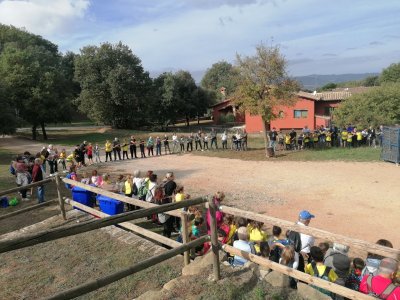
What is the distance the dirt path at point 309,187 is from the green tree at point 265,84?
3884 mm

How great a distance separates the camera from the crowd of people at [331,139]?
2416cm

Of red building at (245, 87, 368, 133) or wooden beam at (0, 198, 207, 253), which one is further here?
red building at (245, 87, 368, 133)

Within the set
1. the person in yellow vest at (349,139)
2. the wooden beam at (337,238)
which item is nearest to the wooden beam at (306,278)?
the wooden beam at (337,238)

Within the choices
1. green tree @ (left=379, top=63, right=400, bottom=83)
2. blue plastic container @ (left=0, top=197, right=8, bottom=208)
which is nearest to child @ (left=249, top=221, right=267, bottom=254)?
blue plastic container @ (left=0, top=197, right=8, bottom=208)

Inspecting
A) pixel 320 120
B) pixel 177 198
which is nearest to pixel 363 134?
pixel 320 120

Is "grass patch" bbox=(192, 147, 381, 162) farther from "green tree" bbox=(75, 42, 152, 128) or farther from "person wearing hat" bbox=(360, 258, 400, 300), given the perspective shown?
"green tree" bbox=(75, 42, 152, 128)

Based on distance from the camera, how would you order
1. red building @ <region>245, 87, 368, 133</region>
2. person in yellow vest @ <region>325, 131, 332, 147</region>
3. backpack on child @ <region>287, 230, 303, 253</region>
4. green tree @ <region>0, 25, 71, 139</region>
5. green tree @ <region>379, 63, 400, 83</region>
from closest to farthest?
backpack on child @ <region>287, 230, 303, 253</region>, person in yellow vest @ <region>325, 131, 332, 147</region>, green tree @ <region>0, 25, 71, 139</region>, red building @ <region>245, 87, 368, 133</region>, green tree @ <region>379, 63, 400, 83</region>

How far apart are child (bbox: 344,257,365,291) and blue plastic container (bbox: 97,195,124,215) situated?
15.7ft

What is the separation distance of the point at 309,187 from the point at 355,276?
961 centimetres

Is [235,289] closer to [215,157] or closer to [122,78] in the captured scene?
[215,157]

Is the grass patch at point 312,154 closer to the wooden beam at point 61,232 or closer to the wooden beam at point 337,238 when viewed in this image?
the wooden beam at point 337,238

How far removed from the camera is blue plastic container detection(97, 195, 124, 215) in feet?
26.0

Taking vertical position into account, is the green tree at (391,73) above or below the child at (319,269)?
above

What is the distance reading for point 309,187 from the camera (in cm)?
1454
